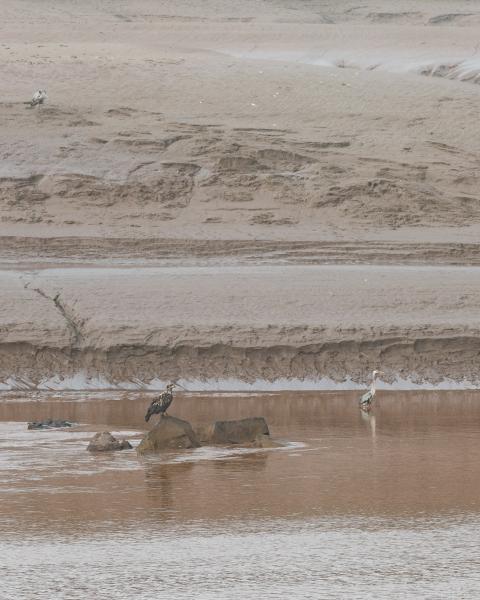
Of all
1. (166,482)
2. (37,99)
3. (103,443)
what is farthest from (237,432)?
(37,99)

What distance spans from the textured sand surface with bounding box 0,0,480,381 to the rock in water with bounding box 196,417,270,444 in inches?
179

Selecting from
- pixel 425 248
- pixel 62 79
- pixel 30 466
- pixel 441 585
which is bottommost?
pixel 441 585

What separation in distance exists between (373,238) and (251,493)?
14.2 metres

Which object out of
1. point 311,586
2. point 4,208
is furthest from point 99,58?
point 311,586

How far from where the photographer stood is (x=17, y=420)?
15.0 m

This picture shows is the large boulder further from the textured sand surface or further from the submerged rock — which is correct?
Answer: the textured sand surface

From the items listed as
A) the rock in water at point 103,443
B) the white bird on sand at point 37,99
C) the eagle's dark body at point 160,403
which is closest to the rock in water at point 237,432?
the eagle's dark body at point 160,403

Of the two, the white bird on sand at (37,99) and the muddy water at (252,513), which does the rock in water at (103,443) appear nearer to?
the muddy water at (252,513)

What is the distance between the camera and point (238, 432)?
13.5 metres

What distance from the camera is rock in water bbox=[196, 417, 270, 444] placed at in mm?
13430

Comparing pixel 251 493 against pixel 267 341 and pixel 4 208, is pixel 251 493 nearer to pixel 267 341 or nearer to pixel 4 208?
pixel 267 341

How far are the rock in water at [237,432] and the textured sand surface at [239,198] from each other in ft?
14.9

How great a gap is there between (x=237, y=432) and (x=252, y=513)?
325 cm

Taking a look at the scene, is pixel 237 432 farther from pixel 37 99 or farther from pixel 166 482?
pixel 37 99
